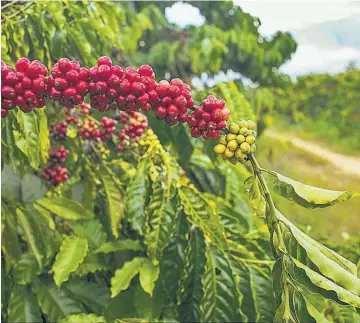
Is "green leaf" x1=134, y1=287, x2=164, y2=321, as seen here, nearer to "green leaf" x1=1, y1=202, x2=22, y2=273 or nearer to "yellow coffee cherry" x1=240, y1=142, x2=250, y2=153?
"green leaf" x1=1, y1=202, x2=22, y2=273

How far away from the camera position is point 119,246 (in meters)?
1.04

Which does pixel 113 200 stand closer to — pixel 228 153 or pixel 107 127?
pixel 107 127

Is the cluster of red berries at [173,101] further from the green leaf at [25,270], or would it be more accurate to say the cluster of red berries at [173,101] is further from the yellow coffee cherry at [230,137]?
the green leaf at [25,270]

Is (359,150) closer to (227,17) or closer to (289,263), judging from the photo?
(227,17)

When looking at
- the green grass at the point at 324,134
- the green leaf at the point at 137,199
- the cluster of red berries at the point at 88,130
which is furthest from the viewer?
Answer: the green grass at the point at 324,134

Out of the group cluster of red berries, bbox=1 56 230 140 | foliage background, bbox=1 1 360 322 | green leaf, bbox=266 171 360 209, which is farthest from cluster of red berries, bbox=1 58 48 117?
foliage background, bbox=1 1 360 322

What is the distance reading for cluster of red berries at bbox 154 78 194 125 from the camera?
559 millimetres

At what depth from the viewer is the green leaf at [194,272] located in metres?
0.92

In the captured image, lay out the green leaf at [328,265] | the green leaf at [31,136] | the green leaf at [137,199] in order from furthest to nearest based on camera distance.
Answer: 1. the green leaf at [137,199]
2. the green leaf at [31,136]
3. the green leaf at [328,265]

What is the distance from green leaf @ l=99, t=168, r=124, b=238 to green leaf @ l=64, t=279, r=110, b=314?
0.31 feet

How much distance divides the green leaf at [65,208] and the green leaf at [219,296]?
0.25 metres

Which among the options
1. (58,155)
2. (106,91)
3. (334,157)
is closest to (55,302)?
(58,155)

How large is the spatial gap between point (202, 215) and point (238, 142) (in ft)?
1.25

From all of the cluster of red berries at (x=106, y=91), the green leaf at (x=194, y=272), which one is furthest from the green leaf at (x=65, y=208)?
the cluster of red berries at (x=106, y=91)
